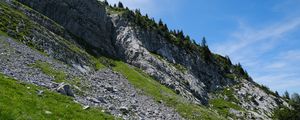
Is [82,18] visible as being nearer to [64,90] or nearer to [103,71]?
[103,71]

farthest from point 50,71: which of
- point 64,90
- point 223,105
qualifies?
point 223,105

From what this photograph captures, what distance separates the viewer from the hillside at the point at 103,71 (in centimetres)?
3084

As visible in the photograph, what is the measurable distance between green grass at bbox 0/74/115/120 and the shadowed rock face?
59.8 meters

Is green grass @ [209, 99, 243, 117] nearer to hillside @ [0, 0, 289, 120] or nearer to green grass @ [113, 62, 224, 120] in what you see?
hillside @ [0, 0, 289, 120]

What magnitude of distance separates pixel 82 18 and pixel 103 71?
35.3 m

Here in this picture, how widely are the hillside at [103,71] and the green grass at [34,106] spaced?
0.27 feet

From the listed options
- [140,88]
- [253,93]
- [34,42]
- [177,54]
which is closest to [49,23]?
[34,42]

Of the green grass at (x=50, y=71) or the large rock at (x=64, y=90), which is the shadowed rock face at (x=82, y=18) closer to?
the green grass at (x=50, y=71)

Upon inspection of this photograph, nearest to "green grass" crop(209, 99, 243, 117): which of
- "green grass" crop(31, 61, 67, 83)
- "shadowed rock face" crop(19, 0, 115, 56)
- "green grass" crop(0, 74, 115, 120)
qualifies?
"shadowed rock face" crop(19, 0, 115, 56)

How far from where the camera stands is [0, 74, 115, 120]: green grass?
785 inches

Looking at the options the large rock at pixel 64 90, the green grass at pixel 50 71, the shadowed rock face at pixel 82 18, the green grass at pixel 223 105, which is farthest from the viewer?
the green grass at pixel 223 105

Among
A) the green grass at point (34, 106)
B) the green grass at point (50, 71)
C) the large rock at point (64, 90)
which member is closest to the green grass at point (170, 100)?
the green grass at point (50, 71)

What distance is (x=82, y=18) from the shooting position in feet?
324

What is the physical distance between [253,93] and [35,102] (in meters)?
118
